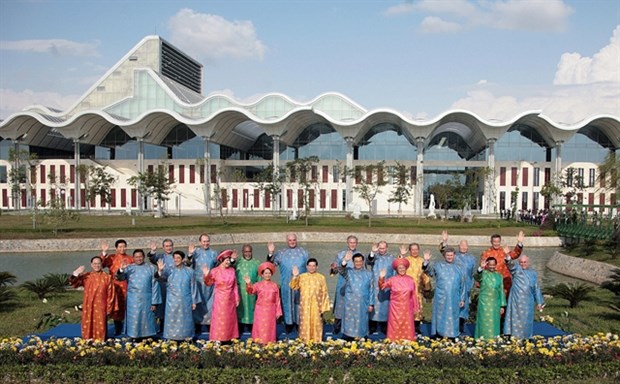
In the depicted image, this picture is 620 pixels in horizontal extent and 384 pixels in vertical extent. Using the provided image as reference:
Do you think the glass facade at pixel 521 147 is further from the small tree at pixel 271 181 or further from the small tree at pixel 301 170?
the small tree at pixel 271 181

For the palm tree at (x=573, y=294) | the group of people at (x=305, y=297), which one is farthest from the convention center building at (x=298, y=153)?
the group of people at (x=305, y=297)

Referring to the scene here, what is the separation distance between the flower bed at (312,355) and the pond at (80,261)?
6540mm

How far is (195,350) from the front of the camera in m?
6.29

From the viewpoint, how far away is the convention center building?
39594mm

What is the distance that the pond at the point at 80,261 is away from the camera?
1577 centimetres

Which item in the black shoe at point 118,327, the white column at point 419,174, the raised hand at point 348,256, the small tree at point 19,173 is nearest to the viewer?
the raised hand at point 348,256

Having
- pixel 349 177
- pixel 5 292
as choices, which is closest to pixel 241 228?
pixel 5 292

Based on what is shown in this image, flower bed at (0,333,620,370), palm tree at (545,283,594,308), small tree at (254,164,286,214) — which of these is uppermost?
small tree at (254,164,286,214)

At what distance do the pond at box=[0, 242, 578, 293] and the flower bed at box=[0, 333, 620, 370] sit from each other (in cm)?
654

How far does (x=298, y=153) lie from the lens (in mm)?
43781

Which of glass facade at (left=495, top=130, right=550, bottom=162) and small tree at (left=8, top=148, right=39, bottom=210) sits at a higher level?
glass facade at (left=495, top=130, right=550, bottom=162)

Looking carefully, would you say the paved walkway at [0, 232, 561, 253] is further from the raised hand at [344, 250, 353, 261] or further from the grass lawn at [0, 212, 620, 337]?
the raised hand at [344, 250, 353, 261]

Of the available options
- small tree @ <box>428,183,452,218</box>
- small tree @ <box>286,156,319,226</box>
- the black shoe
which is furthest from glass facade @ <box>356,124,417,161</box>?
the black shoe

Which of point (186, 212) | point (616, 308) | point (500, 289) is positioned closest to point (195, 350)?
point (500, 289)
